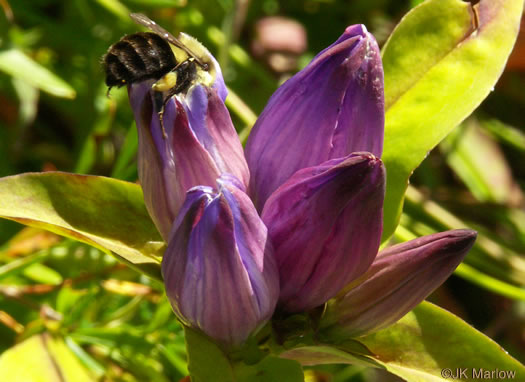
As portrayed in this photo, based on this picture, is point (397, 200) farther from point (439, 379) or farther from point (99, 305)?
point (99, 305)

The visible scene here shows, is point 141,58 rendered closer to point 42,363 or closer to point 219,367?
point 219,367

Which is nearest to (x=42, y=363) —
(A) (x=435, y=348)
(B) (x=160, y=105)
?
(B) (x=160, y=105)

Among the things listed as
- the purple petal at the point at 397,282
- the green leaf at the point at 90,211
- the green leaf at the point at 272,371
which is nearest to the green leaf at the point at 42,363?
the green leaf at the point at 90,211

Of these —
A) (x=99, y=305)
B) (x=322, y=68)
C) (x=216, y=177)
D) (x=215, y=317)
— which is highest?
(x=322, y=68)

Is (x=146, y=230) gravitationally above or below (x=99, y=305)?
above

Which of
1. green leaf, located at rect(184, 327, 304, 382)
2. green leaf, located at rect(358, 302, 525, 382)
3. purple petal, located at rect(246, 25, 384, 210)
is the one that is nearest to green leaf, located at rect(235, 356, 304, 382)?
green leaf, located at rect(184, 327, 304, 382)

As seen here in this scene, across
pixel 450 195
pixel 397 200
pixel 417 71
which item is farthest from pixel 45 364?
pixel 450 195
